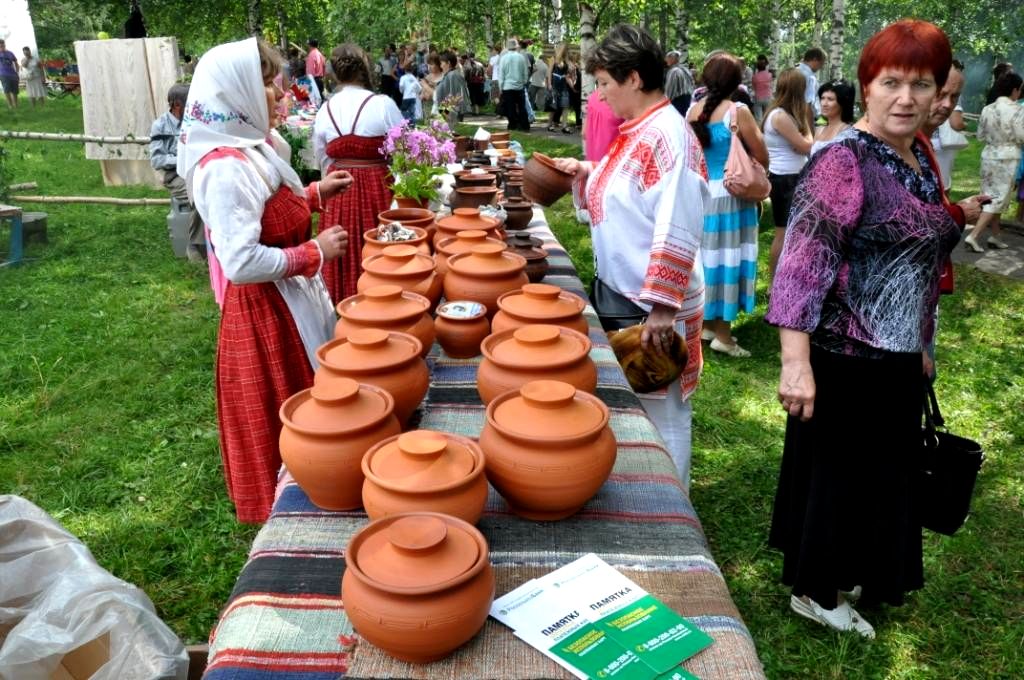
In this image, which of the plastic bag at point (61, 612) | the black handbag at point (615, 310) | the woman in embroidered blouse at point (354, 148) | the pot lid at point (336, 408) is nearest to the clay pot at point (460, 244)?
the black handbag at point (615, 310)

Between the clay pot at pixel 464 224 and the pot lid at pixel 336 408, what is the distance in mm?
1444

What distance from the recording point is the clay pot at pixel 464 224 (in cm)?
295

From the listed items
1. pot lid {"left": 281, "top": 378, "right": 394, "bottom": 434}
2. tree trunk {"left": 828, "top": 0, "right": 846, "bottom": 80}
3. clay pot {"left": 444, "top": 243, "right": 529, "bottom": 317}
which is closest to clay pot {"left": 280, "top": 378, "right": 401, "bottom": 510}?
pot lid {"left": 281, "top": 378, "right": 394, "bottom": 434}

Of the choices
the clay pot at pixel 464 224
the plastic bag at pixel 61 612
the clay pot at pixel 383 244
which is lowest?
the plastic bag at pixel 61 612

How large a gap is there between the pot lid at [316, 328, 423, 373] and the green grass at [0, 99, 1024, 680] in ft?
4.96

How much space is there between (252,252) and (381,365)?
0.94m

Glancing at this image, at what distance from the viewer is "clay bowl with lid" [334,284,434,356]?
2021mm

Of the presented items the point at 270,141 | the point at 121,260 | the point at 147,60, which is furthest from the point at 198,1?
the point at 270,141

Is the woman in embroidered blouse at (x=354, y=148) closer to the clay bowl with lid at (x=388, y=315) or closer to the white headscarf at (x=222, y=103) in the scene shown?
the white headscarf at (x=222, y=103)

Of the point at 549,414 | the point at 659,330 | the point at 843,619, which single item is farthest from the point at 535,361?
the point at 843,619

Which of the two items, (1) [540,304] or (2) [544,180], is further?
(2) [544,180]

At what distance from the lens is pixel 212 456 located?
3807 millimetres

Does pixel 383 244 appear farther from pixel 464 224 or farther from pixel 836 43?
pixel 836 43

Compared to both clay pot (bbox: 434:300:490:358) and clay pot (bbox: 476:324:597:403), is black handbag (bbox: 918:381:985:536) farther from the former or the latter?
clay pot (bbox: 434:300:490:358)
